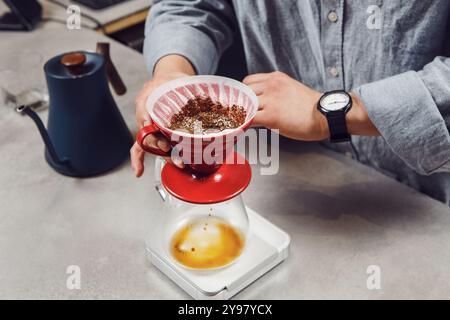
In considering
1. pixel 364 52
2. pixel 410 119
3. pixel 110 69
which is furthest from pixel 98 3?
pixel 410 119

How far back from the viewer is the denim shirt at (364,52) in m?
0.95

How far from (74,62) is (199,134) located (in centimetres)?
46

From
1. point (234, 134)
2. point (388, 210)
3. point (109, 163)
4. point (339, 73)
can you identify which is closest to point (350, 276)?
point (388, 210)

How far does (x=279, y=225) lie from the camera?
1.07 meters

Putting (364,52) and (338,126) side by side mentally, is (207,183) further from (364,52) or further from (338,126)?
(364,52)

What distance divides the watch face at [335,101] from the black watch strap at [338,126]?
1 centimetres

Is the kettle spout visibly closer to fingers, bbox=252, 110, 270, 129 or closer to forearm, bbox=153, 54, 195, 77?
forearm, bbox=153, 54, 195, 77

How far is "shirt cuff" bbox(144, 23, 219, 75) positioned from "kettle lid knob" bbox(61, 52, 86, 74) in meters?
0.17

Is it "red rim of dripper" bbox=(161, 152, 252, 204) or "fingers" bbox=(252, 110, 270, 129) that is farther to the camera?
"fingers" bbox=(252, 110, 270, 129)

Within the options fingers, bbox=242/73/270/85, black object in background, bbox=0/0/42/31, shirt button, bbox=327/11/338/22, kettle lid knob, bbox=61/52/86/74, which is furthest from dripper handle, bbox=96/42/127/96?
black object in background, bbox=0/0/42/31

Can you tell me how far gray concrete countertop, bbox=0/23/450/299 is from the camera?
95 cm

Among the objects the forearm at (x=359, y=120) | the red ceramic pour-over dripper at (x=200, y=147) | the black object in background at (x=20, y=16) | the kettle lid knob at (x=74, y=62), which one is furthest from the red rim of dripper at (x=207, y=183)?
the black object in background at (x=20, y=16)

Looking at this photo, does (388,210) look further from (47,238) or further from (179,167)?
(47,238)

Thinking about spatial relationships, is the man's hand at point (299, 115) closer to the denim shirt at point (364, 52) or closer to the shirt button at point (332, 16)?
the denim shirt at point (364, 52)
